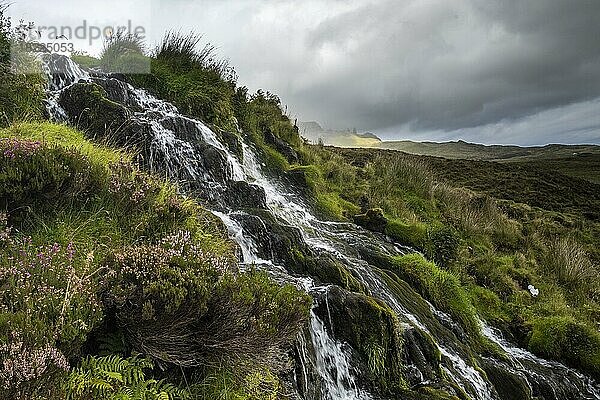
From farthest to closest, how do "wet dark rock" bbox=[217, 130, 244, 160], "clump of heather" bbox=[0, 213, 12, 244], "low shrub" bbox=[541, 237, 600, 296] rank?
"low shrub" bbox=[541, 237, 600, 296] < "wet dark rock" bbox=[217, 130, 244, 160] < "clump of heather" bbox=[0, 213, 12, 244]

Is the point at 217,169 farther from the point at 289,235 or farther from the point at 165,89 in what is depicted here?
the point at 165,89

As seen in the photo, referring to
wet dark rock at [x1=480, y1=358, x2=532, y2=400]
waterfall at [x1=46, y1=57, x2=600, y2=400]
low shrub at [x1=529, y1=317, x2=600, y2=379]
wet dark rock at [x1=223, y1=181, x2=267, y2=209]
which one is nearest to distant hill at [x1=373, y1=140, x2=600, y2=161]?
waterfall at [x1=46, y1=57, x2=600, y2=400]

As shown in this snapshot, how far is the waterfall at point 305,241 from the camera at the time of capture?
17.8 feet

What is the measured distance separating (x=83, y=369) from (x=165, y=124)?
7.95 metres

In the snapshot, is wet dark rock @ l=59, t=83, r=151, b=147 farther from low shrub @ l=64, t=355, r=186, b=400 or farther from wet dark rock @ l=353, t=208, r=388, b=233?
low shrub @ l=64, t=355, r=186, b=400

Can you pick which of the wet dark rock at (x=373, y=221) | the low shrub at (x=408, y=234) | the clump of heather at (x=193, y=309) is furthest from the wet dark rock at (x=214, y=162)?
the clump of heather at (x=193, y=309)

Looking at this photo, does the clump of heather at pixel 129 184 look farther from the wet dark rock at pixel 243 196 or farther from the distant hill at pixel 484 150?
the distant hill at pixel 484 150

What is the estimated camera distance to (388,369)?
5.79m

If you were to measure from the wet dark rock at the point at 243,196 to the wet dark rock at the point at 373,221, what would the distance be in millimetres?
3630

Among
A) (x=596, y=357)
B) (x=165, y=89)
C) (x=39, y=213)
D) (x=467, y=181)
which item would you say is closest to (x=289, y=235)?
(x=39, y=213)

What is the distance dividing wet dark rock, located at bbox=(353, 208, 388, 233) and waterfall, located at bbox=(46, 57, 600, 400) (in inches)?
18.2

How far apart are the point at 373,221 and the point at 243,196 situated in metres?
4.29

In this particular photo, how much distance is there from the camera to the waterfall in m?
5.44

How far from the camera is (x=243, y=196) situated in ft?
31.3
